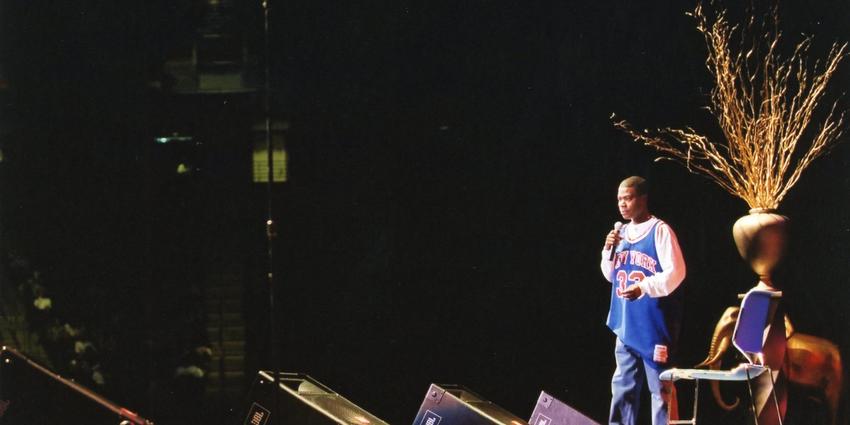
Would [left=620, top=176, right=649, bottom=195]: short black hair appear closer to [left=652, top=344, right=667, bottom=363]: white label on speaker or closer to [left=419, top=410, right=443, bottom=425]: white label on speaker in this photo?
[left=652, top=344, right=667, bottom=363]: white label on speaker

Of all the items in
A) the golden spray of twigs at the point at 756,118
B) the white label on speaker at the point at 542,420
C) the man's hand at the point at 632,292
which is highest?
the golden spray of twigs at the point at 756,118

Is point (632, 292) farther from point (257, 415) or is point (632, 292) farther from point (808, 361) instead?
point (257, 415)

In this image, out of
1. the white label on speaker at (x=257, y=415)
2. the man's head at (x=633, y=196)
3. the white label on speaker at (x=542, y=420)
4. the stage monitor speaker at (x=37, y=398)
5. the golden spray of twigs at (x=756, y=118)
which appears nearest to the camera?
the stage monitor speaker at (x=37, y=398)

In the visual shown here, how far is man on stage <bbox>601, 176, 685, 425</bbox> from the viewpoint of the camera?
4398 millimetres

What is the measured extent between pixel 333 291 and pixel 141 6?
2044 millimetres

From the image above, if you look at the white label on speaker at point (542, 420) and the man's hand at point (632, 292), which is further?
the man's hand at point (632, 292)

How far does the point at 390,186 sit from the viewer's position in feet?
18.1

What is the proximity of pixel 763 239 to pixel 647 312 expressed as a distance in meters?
0.66

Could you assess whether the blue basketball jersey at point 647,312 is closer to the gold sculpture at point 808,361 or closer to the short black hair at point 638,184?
the short black hair at point 638,184

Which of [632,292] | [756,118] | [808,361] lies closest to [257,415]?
[632,292]

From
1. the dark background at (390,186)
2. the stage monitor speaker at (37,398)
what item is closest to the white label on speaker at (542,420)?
the dark background at (390,186)

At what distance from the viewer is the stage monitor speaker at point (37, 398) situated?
3559 millimetres

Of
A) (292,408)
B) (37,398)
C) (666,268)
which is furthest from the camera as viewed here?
(666,268)

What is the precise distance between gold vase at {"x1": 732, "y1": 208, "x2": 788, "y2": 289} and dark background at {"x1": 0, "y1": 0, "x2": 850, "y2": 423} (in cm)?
Answer: 72
